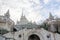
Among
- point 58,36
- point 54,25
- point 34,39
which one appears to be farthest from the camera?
point 54,25

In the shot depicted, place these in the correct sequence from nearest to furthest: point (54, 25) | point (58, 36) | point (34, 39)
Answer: point (58, 36) < point (34, 39) < point (54, 25)

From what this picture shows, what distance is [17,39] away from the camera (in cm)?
2445

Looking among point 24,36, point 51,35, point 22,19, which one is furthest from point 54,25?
point 22,19

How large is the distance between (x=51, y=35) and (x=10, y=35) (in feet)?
30.3

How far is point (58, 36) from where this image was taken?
962 inches

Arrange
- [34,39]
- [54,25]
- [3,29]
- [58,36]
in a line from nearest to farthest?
[58,36] < [34,39] < [3,29] < [54,25]

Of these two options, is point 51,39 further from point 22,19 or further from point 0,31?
point 22,19

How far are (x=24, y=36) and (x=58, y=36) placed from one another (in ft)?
25.0

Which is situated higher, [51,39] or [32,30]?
[32,30]

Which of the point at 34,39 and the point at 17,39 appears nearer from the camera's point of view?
the point at 17,39

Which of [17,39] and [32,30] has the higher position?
[32,30]

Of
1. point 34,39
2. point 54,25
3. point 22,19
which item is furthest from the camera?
point 22,19

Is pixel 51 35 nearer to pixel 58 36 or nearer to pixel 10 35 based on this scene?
pixel 58 36

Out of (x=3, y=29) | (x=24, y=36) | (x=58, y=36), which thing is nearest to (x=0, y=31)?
(x=3, y=29)
